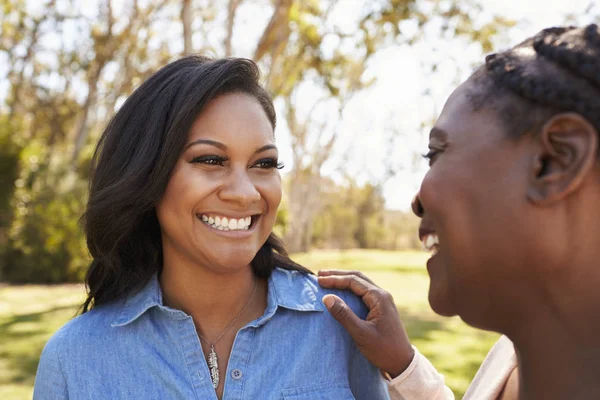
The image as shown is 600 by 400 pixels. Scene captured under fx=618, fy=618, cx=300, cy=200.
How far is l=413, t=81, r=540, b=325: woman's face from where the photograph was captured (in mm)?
1098

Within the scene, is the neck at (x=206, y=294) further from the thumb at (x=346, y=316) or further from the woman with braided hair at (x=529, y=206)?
the woman with braided hair at (x=529, y=206)

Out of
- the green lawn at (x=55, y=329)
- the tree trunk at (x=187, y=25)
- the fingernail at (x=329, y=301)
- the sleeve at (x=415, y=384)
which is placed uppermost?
the tree trunk at (x=187, y=25)

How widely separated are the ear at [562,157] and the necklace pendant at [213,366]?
4.85 ft

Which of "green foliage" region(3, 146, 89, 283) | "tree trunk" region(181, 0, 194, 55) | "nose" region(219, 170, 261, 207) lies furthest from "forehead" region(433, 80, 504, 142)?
"green foliage" region(3, 146, 89, 283)

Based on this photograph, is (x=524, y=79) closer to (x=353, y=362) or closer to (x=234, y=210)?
(x=234, y=210)

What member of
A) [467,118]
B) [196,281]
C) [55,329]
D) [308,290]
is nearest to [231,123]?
[196,281]

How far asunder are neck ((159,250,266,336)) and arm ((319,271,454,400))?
0.37 m

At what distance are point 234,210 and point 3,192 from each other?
12717 mm

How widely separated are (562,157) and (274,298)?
153cm

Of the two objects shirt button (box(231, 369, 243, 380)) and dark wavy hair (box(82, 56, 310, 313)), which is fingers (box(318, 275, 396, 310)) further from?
shirt button (box(231, 369, 243, 380))

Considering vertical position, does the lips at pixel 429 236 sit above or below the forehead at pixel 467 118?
below

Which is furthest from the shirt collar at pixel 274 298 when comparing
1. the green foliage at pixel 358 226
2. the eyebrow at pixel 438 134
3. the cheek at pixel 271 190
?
the green foliage at pixel 358 226

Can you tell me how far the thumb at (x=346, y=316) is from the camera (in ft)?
7.20

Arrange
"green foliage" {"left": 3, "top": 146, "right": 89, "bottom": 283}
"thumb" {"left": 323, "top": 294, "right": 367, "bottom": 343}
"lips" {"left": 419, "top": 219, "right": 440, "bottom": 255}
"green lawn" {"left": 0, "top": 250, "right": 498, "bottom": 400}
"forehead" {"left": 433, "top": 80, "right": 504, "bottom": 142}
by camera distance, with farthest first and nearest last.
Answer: "green foliage" {"left": 3, "top": 146, "right": 89, "bottom": 283}, "green lawn" {"left": 0, "top": 250, "right": 498, "bottom": 400}, "thumb" {"left": 323, "top": 294, "right": 367, "bottom": 343}, "lips" {"left": 419, "top": 219, "right": 440, "bottom": 255}, "forehead" {"left": 433, "top": 80, "right": 504, "bottom": 142}
